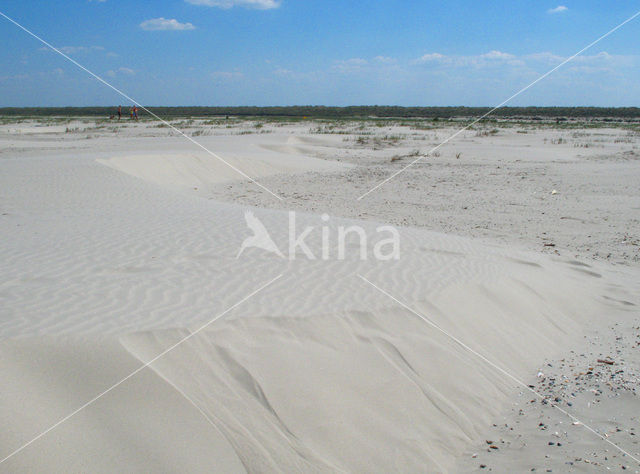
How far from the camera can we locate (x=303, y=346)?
177 inches

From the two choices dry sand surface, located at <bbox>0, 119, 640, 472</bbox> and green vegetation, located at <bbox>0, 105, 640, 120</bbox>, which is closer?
dry sand surface, located at <bbox>0, 119, 640, 472</bbox>

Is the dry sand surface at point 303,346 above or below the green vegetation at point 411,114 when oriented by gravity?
below

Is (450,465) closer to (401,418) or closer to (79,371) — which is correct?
(401,418)

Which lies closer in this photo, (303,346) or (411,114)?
(303,346)

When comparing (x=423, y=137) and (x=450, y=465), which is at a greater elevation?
(x=423, y=137)

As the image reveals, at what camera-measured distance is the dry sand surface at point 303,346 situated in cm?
343

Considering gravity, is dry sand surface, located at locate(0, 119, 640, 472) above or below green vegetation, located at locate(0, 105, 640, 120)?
below

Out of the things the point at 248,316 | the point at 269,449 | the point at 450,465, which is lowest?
the point at 450,465

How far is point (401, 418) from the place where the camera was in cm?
397

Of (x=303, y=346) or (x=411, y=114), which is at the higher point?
(x=411, y=114)

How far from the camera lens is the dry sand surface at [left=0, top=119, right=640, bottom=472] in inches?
135

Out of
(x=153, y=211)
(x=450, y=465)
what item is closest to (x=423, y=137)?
(x=153, y=211)

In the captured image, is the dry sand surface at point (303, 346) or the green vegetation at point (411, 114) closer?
the dry sand surface at point (303, 346)

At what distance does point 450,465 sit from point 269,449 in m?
1.27
